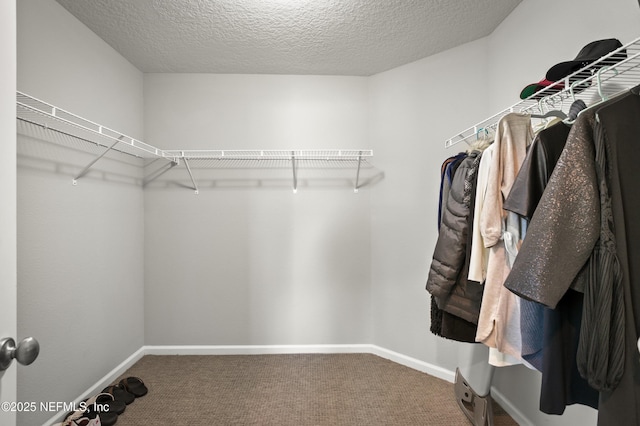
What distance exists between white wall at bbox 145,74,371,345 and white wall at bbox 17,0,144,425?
0.26 metres

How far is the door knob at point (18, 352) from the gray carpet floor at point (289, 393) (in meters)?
1.41

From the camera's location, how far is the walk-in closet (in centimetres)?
162

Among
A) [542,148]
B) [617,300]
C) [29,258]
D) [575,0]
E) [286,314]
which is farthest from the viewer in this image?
[286,314]

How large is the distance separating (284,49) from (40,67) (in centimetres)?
144

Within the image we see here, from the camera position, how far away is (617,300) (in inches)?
28.1

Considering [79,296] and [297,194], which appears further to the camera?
[297,194]

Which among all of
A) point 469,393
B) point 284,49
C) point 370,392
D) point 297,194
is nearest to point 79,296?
point 297,194

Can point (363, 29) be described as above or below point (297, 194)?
above

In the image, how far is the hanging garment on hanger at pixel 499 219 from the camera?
111 centimetres

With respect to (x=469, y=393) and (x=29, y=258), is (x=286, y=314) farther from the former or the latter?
(x=29, y=258)

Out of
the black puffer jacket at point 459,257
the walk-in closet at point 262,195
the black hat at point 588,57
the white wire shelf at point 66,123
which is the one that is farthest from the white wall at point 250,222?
the black hat at point 588,57

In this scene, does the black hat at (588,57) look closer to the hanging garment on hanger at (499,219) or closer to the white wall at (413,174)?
the hanging garment on hanger at (499,219)

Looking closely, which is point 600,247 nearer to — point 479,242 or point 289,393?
point 479,242

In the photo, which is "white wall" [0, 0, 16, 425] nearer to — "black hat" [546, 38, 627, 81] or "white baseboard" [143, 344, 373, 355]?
"black hat" [546, 38, 627, 81]
